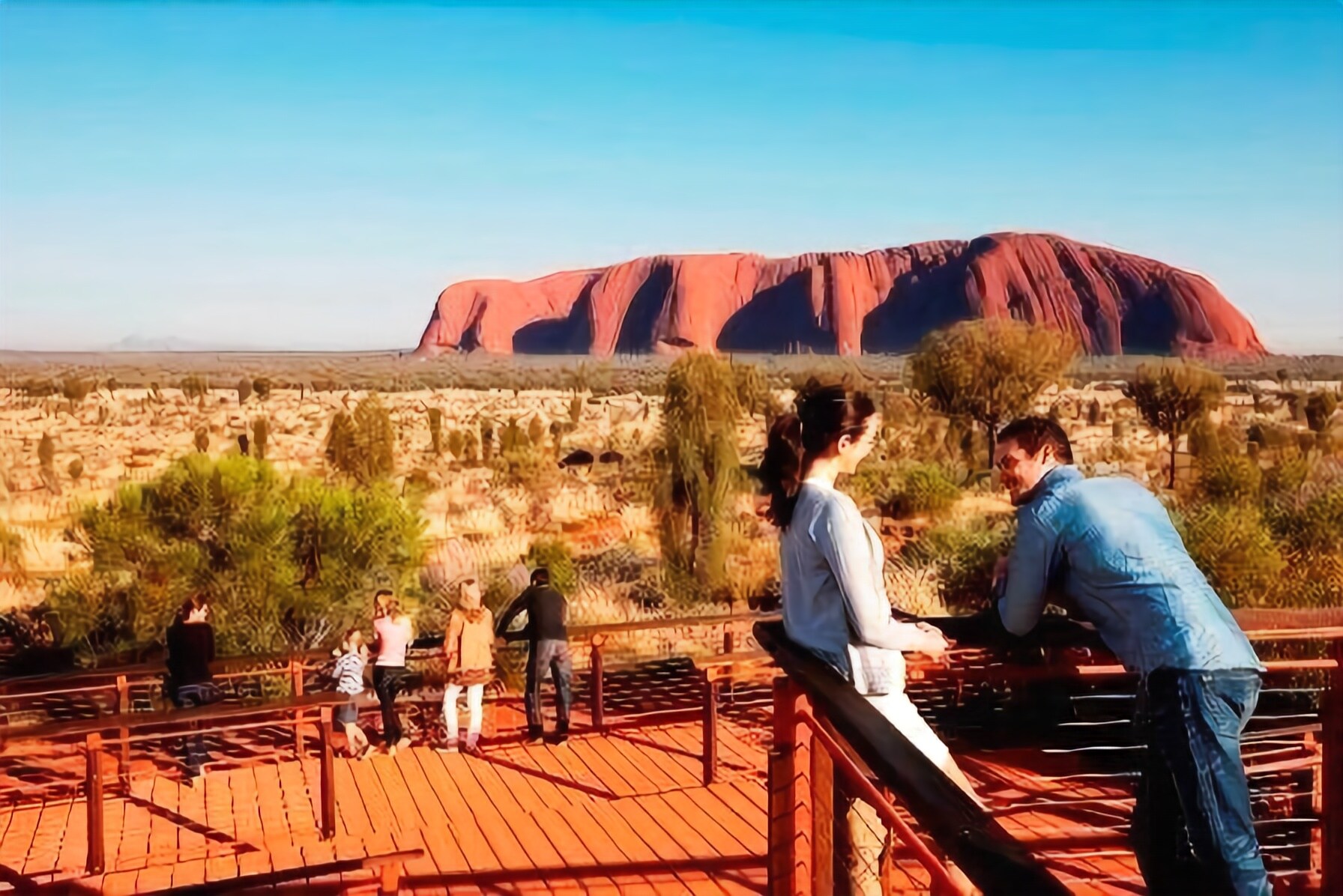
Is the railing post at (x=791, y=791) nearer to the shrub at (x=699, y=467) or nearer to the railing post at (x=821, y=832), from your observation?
the railing post at (x=821, y=832)

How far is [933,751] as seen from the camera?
2125mm

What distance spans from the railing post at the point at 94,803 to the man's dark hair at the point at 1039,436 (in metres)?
3.90

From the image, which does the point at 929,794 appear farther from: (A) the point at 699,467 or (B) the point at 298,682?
(A) the point at 699,467

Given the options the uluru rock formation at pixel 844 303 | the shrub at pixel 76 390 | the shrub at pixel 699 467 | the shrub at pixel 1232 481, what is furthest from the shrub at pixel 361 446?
the uluru rock formation at pixel 844 303

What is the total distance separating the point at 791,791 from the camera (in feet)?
6.98

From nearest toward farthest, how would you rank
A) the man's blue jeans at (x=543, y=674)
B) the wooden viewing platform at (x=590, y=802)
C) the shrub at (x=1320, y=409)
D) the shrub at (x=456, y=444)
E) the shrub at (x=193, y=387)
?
the wooden viewing platform at (x=590, y=802) < the man's blue jeans at (x=543, y=674) < the shrub at (x=456, y=444) < the shrub at (x=1320, y=409) < the shrub at (x=193, y=387)

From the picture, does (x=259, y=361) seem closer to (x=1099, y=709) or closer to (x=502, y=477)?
(x=502, y=477)

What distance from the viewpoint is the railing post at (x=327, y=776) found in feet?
16.3

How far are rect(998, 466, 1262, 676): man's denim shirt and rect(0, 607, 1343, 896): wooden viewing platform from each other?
0.41 metres

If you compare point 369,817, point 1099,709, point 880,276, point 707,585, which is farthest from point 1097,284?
point 369,817

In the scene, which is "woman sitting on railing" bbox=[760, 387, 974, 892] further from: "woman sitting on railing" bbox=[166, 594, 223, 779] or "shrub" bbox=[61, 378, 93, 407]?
"shrub" bbox=[61, 378, 93, 407]

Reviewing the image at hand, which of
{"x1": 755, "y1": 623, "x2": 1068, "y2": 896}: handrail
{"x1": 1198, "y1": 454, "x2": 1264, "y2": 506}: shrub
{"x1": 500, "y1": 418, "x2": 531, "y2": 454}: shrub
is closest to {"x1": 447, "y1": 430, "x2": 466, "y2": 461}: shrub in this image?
{"x1": 500, "y1": 418, "x2": 531, "y2": 454}: shrub

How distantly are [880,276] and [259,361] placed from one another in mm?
31621

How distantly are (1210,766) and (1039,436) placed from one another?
0.64m
